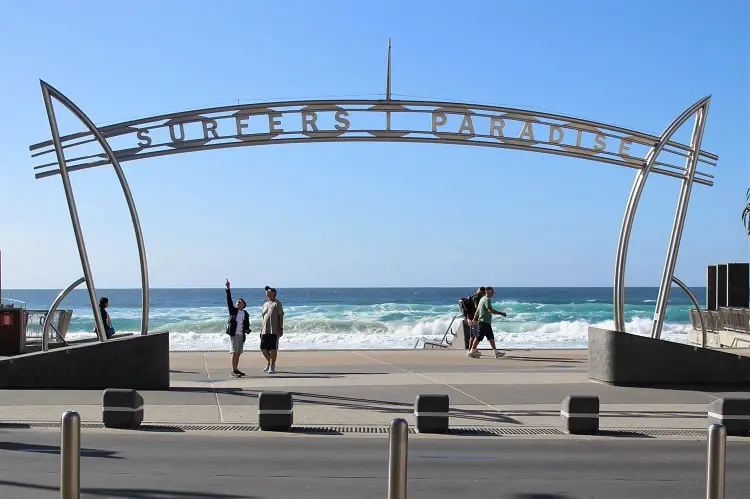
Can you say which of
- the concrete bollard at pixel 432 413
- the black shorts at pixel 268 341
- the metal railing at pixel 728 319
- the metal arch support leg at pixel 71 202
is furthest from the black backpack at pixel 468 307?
the concrete bollard at pixel 432 413

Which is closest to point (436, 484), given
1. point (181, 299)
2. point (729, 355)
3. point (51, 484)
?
point (51, 484)

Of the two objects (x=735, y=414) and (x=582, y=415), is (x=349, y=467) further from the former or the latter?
(x=735, y=414)

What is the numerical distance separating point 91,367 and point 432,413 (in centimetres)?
600

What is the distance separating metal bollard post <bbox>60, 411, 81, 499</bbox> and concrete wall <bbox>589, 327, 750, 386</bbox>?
10812 millimetres

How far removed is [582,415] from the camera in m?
11.3

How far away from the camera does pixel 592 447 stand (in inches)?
412

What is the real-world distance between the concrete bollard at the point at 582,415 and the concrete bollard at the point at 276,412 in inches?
133

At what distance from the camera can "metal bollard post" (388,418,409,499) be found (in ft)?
18.6

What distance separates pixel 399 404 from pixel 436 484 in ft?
16.6

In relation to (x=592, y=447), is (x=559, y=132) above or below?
above

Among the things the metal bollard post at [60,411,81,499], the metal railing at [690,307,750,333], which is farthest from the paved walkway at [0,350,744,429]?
the metal railing at [690,307,750,333]

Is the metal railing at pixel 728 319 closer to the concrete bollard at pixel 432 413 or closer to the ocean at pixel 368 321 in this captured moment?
the ocean at pixel 368 321

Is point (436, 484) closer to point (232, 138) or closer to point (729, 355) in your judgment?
point (232, 138)

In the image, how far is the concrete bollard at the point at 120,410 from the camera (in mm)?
11281
